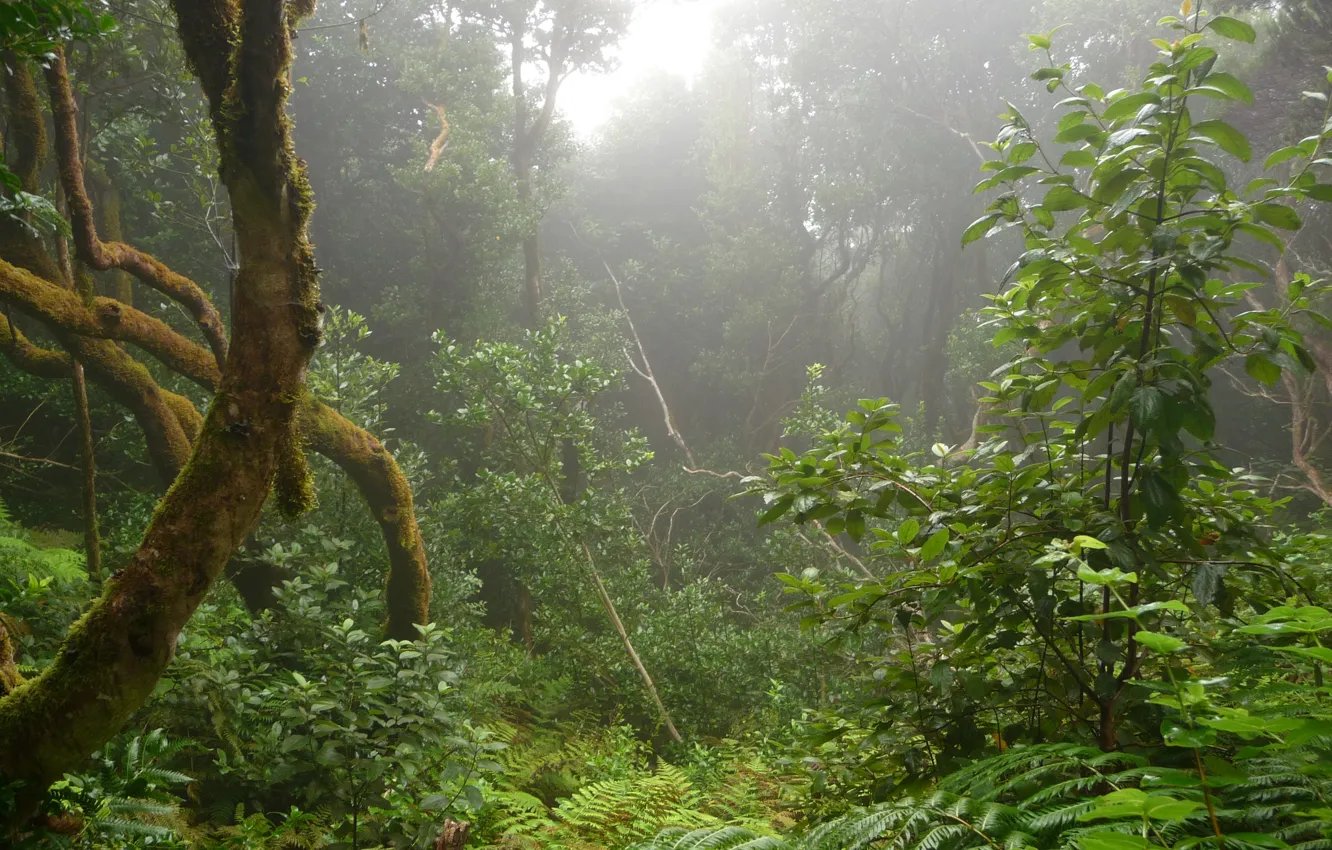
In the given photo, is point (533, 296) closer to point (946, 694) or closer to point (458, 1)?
point (458, 1)

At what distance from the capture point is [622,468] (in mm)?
7750

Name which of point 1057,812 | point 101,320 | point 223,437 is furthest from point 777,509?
point 101,320

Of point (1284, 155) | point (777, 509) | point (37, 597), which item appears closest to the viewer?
point (1284, 155)

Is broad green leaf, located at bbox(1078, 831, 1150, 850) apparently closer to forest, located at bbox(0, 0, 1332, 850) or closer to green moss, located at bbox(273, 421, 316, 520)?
forest, located at bbox(0, 0, 1332, 850)

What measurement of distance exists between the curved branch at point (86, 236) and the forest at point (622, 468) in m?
0.02

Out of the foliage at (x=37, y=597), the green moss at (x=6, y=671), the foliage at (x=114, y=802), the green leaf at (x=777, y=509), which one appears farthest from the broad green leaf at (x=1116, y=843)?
the foliage at (x=37, y=597)

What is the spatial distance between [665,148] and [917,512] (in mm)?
17329

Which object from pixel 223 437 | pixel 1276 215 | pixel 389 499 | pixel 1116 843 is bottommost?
pixel 1116 843

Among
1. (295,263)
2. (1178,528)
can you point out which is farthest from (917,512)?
(295,263)

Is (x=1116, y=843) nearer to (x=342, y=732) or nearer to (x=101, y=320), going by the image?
(x=342, y=732)

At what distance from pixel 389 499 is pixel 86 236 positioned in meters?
2.15

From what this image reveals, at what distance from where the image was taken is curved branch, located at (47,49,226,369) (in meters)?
3.23

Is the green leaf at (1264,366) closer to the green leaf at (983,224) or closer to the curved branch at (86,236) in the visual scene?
the green leaf at (983,224)

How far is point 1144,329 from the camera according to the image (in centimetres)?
170
